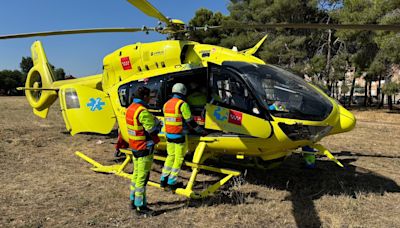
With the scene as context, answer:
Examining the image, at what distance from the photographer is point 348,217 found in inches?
181

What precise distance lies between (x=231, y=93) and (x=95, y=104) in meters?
3.73

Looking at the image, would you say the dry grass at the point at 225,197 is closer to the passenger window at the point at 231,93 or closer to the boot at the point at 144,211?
the boot at the point at 144,211

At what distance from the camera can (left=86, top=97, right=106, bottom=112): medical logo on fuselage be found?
762 centimetres

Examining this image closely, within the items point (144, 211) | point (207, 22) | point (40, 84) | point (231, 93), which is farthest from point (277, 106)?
point (207, 22)

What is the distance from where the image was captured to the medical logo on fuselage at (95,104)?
25.0 ft

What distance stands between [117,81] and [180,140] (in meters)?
2.95

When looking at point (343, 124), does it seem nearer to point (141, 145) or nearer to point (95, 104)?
point (141, 145)

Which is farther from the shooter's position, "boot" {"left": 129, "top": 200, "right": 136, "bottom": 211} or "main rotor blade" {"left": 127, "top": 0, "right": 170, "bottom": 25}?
"boot" {"left": 129, "top": 200, "right": 136, "bottom": 211}

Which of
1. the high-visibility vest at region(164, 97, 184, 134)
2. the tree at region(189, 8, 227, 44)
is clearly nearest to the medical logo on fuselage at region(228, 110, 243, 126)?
the high-visibility vest at region(164, 97, 184, 134)

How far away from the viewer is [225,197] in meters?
5.46

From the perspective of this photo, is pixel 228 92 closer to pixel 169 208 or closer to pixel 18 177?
pixel 169 208

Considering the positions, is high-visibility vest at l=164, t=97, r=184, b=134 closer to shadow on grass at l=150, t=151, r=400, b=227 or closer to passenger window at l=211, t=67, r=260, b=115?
passenger window at l=211, t=67, r=260, b=115

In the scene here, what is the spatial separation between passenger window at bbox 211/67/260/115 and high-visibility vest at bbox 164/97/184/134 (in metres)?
0.66

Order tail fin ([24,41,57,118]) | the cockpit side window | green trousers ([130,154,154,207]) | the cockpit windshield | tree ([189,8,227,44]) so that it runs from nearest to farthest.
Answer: green trousers ([130,154,154,207]) → the cockpit windshield → the cockpit side window → tail fin ([24,41,57,118]) → tree ([189,8,227,44])
